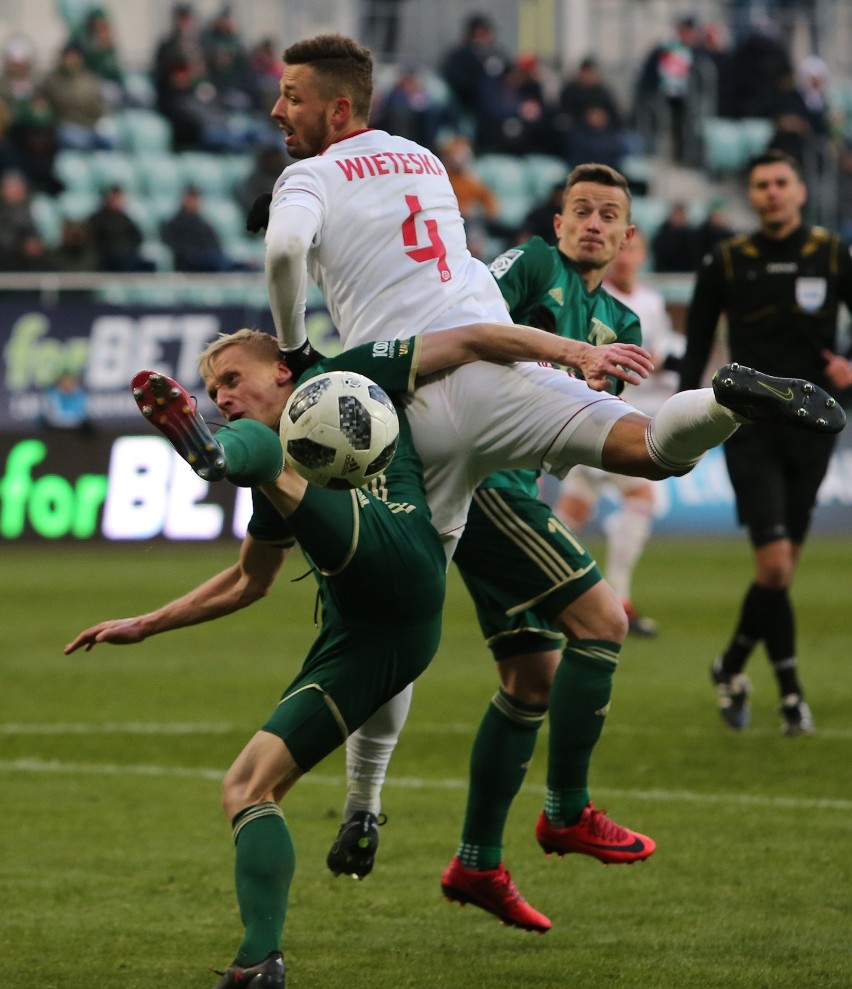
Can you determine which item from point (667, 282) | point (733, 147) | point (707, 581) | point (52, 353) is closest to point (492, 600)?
point (707, 581)

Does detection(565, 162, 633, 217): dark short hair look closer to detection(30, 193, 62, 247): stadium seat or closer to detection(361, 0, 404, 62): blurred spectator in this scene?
detection(30, 193, 62, 247): stadium seat

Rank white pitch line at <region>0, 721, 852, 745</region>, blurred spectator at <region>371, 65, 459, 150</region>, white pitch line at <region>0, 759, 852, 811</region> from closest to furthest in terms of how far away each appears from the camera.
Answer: white pitch line at <region>0, 759, 852, 811</region> → white pitch line at <region>0, 721, 852, 745</region> → blurred spectator at <region>371, 65, 459, 150</region>

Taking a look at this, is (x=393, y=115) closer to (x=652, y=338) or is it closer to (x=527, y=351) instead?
(x=652, y=338)

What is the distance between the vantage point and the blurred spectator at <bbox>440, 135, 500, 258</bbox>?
20.2 meters

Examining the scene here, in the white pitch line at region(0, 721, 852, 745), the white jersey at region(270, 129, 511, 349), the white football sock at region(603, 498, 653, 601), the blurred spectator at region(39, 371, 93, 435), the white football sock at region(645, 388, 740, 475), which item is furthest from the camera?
the blurred spectator at region(39, 371, 93, 435)

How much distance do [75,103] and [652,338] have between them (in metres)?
9.62

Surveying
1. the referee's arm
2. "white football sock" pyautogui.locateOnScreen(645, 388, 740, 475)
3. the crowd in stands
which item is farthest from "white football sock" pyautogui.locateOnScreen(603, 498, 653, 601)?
"white football sock" pyautogui.locateOnScreen(645, 388, 740, 475)

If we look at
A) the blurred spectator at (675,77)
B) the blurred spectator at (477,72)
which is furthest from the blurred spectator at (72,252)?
the blurred spectator at (675,77)

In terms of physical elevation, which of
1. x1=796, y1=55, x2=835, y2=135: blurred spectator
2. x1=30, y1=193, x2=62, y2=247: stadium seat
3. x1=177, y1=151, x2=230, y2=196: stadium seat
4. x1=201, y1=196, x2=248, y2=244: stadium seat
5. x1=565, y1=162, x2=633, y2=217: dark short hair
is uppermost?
x1=796, y1=55, x2=835, y2=135: blurred spectator

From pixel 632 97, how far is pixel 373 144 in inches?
787

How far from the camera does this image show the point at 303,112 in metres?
5.25

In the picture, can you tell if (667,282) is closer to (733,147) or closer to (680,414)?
(733,147)

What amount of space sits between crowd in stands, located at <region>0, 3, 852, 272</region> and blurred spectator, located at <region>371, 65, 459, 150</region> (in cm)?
2

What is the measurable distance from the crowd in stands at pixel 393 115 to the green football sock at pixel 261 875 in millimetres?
13849
